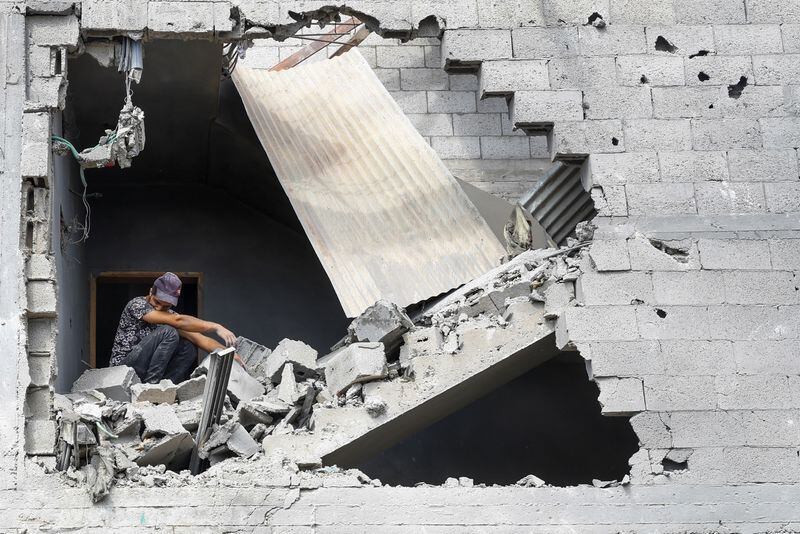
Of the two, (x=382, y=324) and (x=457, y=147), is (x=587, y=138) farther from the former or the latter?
(x=457, y=147)

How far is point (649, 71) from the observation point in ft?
36.5

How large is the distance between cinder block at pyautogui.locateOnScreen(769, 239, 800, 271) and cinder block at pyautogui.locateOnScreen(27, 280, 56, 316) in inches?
207

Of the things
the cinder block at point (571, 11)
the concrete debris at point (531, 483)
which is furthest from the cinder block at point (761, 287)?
the cinder block at point (571, 11)

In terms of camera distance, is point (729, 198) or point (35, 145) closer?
point (35, 145)

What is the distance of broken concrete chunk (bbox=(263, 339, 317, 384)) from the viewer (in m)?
10.9

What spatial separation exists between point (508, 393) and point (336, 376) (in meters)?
3.66

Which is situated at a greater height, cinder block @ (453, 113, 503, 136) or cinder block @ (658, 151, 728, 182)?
cinder block @ (453, 113, 503, 136)

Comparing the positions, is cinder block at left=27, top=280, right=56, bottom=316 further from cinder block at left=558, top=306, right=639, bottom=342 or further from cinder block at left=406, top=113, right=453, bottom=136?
cinder block at left=406, top=113, right=453, bottom=136

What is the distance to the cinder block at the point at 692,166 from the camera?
10.8 metres

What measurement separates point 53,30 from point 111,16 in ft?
1.45

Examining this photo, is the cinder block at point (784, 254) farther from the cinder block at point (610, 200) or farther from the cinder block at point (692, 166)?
the cinder block at point (610, 200)

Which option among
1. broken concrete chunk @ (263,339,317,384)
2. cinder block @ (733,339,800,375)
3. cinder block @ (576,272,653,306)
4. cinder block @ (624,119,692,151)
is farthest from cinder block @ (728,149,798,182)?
broken concrete chunk @ (263,339,317,384)

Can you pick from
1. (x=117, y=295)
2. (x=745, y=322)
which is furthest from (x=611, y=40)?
(x=117, y=295)

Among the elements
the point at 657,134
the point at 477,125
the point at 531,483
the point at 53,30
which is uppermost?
the point at 477,125
